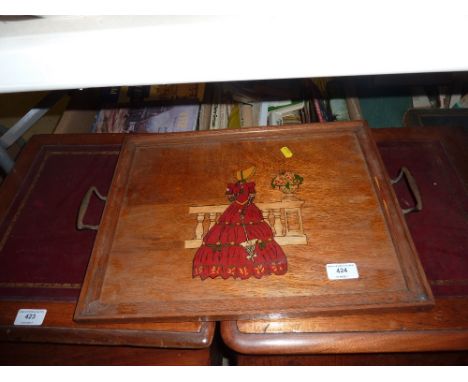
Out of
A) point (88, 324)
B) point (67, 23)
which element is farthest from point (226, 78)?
point (88, 324)

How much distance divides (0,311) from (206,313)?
417 millimetres

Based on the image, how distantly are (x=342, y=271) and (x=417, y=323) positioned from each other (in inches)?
6.0

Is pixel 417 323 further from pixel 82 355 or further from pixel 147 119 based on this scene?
pixel 147 119

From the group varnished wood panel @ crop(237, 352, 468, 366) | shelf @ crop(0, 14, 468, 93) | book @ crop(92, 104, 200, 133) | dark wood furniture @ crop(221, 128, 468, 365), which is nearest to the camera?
shelf @ crop(0, 14, 468, 93)

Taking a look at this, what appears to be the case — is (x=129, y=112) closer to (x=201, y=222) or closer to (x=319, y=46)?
(x=201, y=222)

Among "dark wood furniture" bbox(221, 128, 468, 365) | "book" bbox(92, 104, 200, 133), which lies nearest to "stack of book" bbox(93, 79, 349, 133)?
"book" bbox(92, 104, 200, 133)

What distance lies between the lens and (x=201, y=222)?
61 centimetres

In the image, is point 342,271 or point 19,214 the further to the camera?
point 19,214

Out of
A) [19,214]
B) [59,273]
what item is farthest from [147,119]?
[59,273]

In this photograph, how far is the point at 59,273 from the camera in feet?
2.03

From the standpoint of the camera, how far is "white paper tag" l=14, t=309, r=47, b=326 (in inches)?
22.0

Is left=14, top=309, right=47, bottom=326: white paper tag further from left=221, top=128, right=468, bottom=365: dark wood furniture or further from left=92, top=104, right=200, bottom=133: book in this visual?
left=92, top=104, right=200, bottom=133: book

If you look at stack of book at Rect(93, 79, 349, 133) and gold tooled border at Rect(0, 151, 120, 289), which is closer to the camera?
gold tooled border at Rect(0, 151, 120, 289)

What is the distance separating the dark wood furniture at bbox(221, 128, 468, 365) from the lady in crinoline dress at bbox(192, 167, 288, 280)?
0.09m
